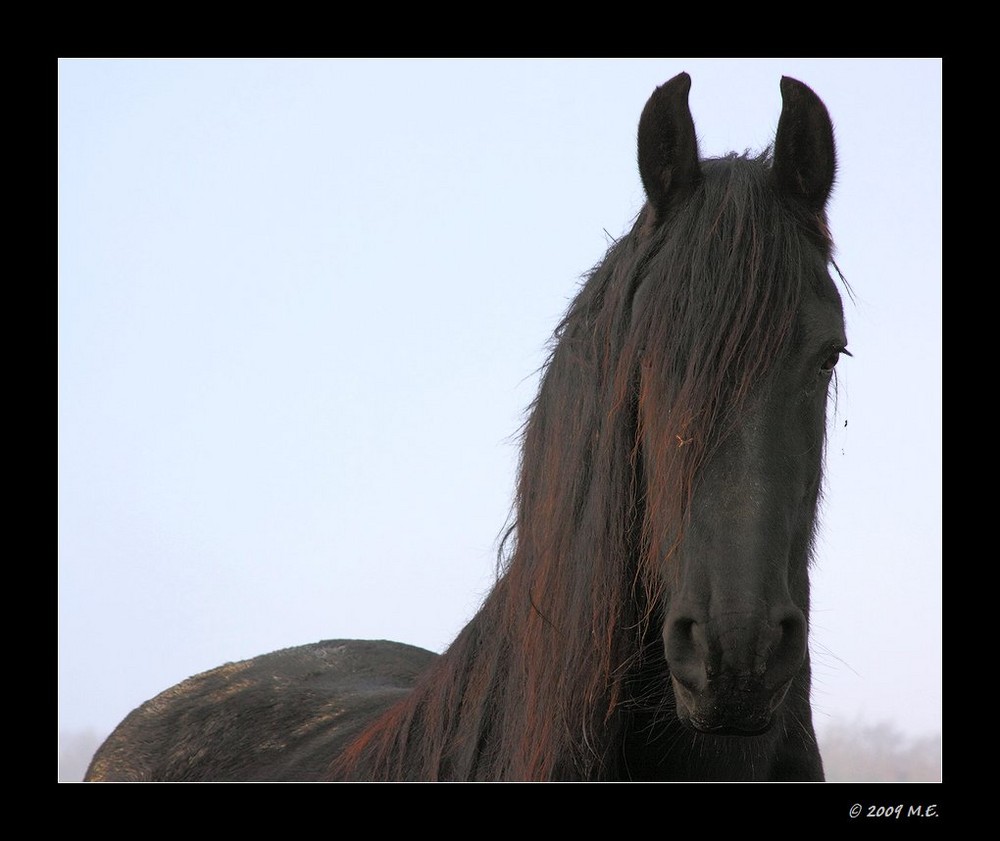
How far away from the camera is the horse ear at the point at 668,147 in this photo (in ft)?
9.18

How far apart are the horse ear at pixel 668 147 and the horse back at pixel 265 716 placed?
Result: 2023 mm

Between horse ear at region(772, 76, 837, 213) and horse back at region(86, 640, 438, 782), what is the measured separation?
7.22ft

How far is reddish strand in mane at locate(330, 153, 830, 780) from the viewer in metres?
2.51

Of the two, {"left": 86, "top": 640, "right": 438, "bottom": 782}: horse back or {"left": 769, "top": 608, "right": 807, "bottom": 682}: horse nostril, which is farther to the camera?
{"left": 86, "top": 640, "right": 438, "bottom": 782}: horse back

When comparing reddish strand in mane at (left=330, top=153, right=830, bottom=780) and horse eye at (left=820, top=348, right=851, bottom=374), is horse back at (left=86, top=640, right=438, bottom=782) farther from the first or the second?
horse eye at (left=820, top=348, right=851, bottom=374)

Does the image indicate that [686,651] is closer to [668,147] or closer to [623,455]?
[623,455]

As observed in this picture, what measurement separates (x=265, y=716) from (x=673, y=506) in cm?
265

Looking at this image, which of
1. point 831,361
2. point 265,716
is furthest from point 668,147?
point 265,716

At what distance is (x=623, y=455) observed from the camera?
2.60 metres

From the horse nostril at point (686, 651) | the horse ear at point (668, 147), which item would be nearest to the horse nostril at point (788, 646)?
the horse nostril at point (686, 651)

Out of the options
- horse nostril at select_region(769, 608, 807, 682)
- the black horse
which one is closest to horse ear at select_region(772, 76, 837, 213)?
the black horse

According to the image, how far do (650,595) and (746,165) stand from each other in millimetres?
1188

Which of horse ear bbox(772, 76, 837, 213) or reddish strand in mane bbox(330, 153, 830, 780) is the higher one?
horse ear bbox(772, 76, 837, 213)

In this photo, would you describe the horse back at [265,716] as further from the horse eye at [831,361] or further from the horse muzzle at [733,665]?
the horse eye at [831,361]
